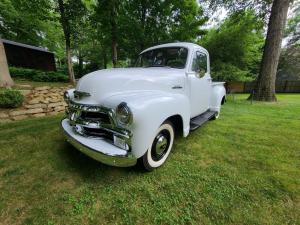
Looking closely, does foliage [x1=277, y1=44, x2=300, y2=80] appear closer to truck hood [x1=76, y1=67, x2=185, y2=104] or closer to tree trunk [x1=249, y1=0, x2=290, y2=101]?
tree trunk [x1=249, y1=0, x2=290, y2=101]

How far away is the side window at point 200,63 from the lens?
3.08m

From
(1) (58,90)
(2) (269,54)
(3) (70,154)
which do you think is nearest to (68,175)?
(3) (70,154)

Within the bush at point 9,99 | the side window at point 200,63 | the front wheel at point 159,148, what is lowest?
the front wheel at point 159,148

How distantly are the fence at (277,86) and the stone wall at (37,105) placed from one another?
14862 millimetres

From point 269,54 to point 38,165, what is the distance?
30.3 ft

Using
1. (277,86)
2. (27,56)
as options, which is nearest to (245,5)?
(277,86)

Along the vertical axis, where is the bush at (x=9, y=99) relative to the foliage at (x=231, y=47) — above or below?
below

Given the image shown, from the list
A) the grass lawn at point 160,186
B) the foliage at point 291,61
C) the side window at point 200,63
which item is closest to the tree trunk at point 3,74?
the grass lawn at point 160,186

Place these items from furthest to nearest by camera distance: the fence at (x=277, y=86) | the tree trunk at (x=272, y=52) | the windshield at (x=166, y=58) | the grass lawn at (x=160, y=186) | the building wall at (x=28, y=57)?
the fence at (x=277, y=86) < the building wall at (x=28, y=57) < the tree trunk at (x=272, y=52) < the windshield at (x=166, y=58) < the grass lawn at (x=160, y=186)

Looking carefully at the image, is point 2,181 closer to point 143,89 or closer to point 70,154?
point 70,154

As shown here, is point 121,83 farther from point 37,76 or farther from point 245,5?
point 245,5

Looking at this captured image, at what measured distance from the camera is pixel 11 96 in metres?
4.55

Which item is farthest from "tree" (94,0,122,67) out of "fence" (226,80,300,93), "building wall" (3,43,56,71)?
"fence" (226,80,300,93)

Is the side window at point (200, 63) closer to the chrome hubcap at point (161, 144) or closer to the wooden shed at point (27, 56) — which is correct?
the chrome hubcap at point (161, 144)
